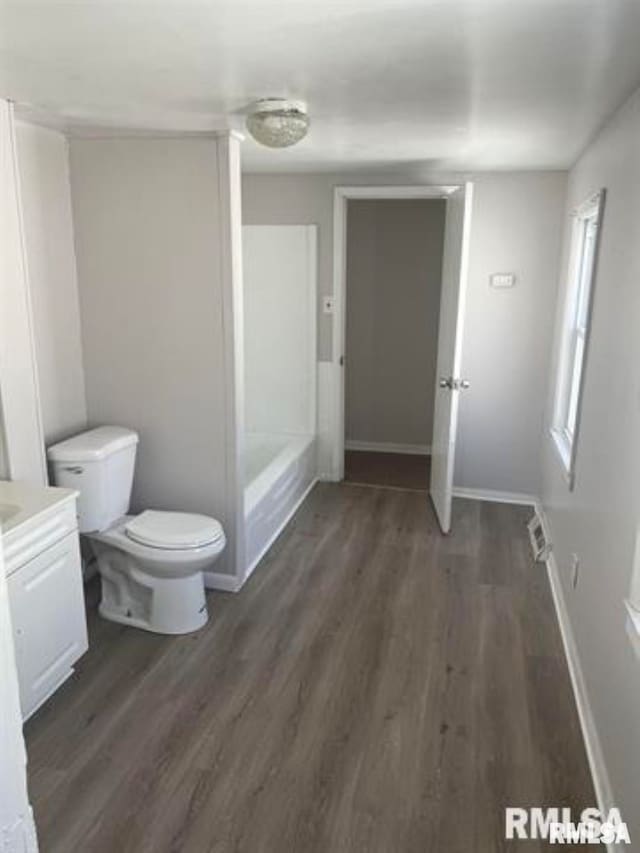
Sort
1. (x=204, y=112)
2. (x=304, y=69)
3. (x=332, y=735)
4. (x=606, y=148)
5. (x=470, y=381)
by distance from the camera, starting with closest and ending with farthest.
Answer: (x=304, y=69), (x=332, y=735), (x=204, y=112), (x=606, y=148), (x=470, y=381)

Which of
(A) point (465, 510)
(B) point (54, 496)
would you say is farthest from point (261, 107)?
(A) point (465, 510)

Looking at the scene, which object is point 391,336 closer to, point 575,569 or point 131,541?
point 575,569

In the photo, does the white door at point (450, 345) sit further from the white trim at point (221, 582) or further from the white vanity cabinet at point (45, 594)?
the white vanity cabinet at point (45, 594)

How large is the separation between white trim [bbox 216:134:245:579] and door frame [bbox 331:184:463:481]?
5.04 ft

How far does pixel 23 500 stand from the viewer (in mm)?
2373

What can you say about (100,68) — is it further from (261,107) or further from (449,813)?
(449,813)

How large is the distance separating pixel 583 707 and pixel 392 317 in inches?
142

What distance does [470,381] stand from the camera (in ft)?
14.3

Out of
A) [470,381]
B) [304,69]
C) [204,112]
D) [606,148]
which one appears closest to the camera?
[304,69]

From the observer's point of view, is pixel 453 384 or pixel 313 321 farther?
pixel 313 321

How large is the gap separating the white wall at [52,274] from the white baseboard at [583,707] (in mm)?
2486

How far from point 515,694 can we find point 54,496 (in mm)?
1940

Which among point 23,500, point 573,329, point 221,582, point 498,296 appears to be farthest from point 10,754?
point 498,296

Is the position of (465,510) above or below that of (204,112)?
below
